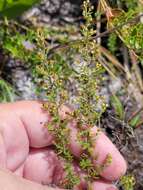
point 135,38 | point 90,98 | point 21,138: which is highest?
point 135,38

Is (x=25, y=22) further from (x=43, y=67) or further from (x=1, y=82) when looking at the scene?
(x=43, y=67)

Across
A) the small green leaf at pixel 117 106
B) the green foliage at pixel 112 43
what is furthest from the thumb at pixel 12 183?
the green foliage at pixel 112 43

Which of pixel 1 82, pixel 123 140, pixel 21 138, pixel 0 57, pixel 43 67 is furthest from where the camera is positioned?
pixel 0 57

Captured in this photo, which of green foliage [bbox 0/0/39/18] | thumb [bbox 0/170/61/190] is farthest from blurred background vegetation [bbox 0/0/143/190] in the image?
thumb [bbox 0/170/61/190]

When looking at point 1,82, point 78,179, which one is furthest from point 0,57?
point 78,179

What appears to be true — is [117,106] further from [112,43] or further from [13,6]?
[13,6]

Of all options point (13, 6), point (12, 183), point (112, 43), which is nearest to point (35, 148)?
point (12, 183)
